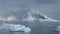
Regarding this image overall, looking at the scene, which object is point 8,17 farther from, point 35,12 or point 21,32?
point 21,32

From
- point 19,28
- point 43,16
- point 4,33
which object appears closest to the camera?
point 4,33

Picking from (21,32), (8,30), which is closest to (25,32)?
(21,32)

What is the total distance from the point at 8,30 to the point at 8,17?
51.7 metres

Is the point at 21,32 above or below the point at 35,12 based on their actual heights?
below

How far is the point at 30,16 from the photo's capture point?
81.5 meters

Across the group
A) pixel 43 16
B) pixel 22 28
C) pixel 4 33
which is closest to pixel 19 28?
pixel 22 28

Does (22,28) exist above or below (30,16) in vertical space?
below

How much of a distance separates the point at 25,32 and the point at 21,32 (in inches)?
14.8

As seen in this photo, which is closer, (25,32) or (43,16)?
(25,32)

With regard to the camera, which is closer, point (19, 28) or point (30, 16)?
point (19, 28)

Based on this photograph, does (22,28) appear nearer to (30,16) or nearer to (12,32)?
(12,32)

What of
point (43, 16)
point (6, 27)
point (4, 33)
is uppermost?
point (43, 16)

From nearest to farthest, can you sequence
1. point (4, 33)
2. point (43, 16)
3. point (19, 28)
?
point (4, 33) < point (19, 28) < point (43, 16)

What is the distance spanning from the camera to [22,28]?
25.9m
